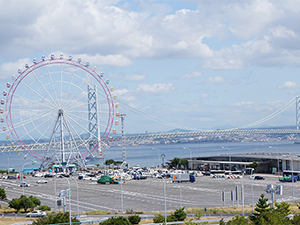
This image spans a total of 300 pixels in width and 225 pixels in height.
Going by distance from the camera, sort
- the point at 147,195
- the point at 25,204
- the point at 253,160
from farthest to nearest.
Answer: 1. the point at 253,160
2. the point at 147,195
3. the point at 25,204

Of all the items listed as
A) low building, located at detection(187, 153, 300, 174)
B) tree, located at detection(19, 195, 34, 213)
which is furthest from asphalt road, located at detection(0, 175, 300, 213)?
low building, located at detection(187, 153, 300, 174)

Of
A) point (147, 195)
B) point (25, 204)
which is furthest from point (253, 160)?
point (25, 204)

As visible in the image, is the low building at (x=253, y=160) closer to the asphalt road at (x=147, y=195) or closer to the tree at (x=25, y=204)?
the asphalt road at (x=147, y=195)

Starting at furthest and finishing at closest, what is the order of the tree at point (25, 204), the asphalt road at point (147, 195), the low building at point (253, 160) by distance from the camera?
1. the low building at point (253, 160)
2. the asphalt road at point (147, 195)
3. the tree at point (25, 204)

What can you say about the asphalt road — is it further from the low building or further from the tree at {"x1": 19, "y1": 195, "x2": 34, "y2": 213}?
the low building

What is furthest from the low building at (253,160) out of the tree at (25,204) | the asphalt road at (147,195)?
the tree at (25,204)

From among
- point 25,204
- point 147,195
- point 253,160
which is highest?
point 253,160

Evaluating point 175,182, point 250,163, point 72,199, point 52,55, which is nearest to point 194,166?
point 250,163

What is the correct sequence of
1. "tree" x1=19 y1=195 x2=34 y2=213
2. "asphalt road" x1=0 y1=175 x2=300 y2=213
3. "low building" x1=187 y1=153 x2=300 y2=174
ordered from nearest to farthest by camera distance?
"tree" x1=19 y1=195 x2=34 y2=213, "asphalt road" x1=0 y1=175 x2=300 y2=213, "low building" x1=187 y1=153 x2=300 y2=174

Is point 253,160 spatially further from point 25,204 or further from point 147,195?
point 25,204

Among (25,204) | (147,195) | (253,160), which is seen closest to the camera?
(25,204)

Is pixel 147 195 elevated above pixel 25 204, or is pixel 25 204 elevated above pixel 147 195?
pixel 25 204

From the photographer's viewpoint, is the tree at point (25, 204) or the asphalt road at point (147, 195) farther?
the asphalt road at point (147, 195)

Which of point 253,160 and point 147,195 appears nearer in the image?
point 147,195
